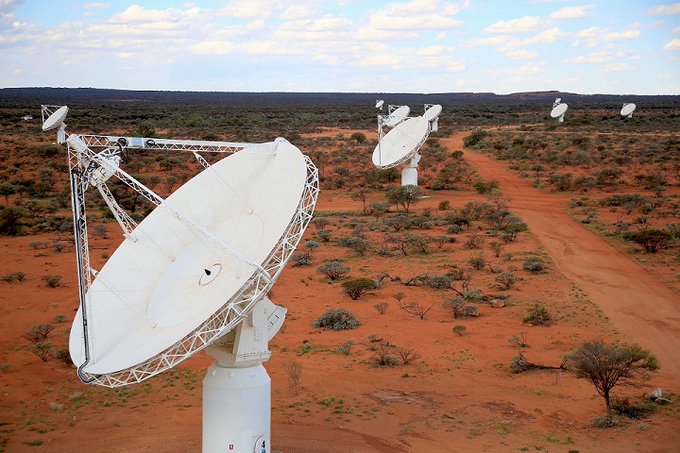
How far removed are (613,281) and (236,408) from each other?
76.9 feet

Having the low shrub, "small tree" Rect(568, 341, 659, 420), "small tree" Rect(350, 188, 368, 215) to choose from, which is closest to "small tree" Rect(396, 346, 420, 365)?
"small tree" Rect(568, 341, 659, 420)

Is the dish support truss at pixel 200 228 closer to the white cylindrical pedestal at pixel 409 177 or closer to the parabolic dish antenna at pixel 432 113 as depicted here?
the white cylindrical pedestal at pixel 409 177

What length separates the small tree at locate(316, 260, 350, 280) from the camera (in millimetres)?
36188

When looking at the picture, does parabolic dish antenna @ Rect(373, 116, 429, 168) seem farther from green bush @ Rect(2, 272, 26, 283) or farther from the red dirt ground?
green bush @ Rect(2, 272, 26, 283)

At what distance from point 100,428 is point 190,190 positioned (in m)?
7.04

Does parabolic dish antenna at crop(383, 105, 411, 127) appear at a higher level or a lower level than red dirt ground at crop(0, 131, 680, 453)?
higher

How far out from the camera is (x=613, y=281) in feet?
114

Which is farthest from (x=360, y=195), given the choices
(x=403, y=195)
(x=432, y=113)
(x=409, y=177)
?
(x=432, y=113)

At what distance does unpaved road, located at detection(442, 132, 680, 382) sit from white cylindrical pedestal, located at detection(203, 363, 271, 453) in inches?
530

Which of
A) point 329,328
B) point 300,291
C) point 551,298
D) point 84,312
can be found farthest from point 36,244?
point 84,312

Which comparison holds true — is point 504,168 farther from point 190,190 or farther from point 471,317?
point 190,190

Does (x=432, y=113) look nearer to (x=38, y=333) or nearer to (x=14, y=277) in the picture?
(x=14, y=277)

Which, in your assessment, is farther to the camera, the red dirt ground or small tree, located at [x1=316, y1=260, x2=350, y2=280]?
small tree, located at [x1=316, y1=260, x2=350, y2=280]

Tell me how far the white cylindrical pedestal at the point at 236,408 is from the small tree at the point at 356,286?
16568 millimetres
